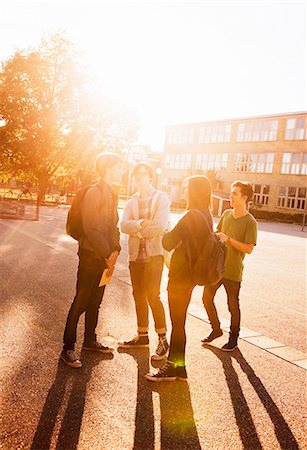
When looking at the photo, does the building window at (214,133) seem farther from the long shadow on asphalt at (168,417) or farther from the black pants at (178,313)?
the long shadow on asphalt at (168,417)

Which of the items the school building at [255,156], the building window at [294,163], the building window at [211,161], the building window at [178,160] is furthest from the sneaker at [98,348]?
the building window at [178,160]

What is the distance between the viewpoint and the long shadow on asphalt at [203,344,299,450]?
10.4ft

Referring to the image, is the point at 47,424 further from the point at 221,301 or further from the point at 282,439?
the point at 221,301

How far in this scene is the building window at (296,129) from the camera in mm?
50500

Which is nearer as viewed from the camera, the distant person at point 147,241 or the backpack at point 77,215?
the backpack at point 77,215

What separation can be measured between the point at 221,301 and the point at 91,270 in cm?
390

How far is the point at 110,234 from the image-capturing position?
14.2 feet

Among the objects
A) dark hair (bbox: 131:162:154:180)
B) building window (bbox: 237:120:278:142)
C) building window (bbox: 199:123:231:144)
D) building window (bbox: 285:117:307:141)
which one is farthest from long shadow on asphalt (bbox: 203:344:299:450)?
building window (bbox: 199:123:231:144)

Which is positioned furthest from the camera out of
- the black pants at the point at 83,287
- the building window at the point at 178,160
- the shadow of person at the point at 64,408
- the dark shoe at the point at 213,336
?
the building window at the point at 178,160

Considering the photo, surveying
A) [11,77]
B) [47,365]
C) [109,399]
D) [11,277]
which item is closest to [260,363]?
[109,399]

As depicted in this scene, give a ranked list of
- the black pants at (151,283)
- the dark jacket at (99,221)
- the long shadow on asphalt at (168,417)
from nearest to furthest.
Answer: the long shadow on asphalt at (168,417), the dark jacket at (99,221), the black pants at (151,283)

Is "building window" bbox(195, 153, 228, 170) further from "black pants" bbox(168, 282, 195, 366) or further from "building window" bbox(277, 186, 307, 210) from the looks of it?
"black pants" bbox(168, 282, 195, 366)

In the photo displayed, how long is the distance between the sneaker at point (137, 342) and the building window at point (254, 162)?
168 ft

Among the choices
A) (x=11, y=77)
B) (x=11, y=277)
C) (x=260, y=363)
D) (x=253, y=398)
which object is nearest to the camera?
(x=253, y=398)
